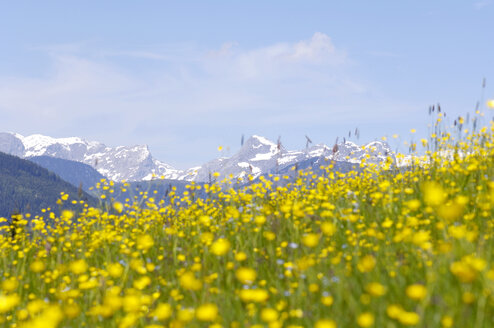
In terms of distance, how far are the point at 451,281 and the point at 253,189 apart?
4720 mm

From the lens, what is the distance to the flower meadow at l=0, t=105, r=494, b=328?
2.86m

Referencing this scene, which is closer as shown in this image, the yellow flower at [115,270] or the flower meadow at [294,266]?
the flower meadow at [294,266]

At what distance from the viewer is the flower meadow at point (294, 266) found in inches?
113

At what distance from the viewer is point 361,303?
10.4 feet

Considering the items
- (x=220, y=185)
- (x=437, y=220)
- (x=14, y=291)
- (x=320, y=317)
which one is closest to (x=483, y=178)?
(x=437, y=220)

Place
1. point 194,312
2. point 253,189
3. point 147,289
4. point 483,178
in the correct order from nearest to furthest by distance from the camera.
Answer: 1. point 194,312
2. point 147,289
3. point 483,178
4. point 253,189

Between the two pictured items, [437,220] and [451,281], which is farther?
[437,220]

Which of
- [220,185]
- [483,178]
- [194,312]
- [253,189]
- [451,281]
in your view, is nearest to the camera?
[451,281]

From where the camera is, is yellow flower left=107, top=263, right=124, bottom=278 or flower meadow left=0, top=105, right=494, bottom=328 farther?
yellow flower left=107, top=263, right=124, bottom=278

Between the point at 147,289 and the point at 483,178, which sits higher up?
the point at 483,178

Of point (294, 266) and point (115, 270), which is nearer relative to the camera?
point (294, 266)

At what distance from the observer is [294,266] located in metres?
3.72

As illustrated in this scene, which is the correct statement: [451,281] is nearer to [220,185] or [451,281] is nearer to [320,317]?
[320,317]

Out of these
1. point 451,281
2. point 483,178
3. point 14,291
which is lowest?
point 14,291
